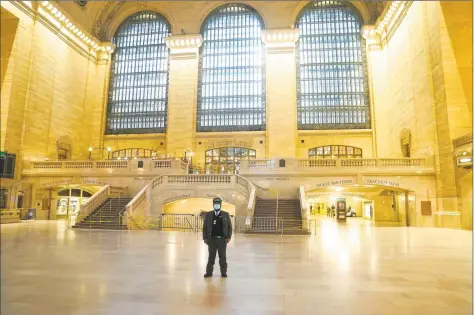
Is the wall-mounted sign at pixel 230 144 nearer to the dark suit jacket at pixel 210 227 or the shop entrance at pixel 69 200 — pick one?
the shop entrance at pixel 69 200

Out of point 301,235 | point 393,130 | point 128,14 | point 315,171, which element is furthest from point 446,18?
point 128,14

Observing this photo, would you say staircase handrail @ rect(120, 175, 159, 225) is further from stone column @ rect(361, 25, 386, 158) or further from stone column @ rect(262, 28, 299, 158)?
stone column @ rect(361, 25, 386, 158)

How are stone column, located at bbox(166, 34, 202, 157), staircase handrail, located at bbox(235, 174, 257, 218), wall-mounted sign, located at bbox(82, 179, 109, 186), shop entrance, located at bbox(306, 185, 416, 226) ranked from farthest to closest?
stone column, located at bbox(166, 34, 202, 157) < wall-mounted sign, located at bbox(82, 179, 109, 186) < shop entrance, located at bbox(306, 185, 416, 226) < staircase handrail, located at bbox(235, 174, 257, 218)

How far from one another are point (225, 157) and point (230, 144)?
1227 millimetres

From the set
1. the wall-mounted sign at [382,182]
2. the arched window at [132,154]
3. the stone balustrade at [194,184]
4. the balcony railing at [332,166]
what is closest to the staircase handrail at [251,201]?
the stone balustrade at [194,184]

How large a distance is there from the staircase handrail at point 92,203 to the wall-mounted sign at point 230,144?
10575 millimetres

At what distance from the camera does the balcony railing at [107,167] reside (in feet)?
70.4

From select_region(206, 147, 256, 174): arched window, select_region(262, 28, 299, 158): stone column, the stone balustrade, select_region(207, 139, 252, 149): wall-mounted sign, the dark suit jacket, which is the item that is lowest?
the dark suit jacket

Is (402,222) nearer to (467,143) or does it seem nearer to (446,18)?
(467,143)

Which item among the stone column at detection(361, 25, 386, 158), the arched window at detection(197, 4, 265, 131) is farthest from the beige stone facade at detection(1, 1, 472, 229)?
the arched window at detection(197, 4, 265, 131)

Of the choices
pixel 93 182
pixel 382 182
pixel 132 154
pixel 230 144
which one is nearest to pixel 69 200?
pixel 93 182

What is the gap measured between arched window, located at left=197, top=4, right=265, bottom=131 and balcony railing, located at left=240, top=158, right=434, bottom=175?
771 cm

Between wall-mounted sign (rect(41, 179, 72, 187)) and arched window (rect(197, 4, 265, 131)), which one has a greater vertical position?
arched window (rect(197, 4, 265, 131))

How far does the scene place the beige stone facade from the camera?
17172 mm
